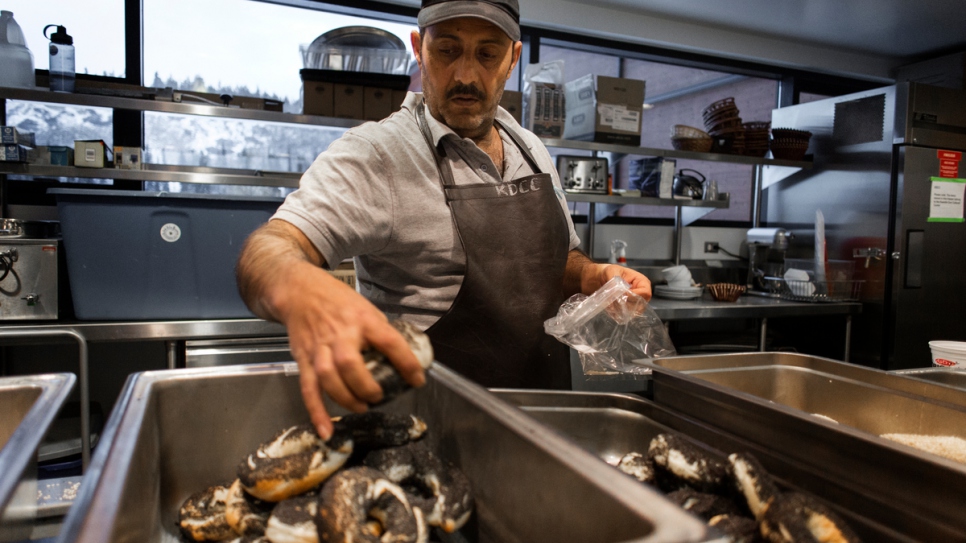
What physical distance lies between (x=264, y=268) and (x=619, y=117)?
2.96 m

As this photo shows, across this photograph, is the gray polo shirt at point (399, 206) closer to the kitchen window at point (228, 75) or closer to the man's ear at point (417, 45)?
the man's ear at point (417, 45)

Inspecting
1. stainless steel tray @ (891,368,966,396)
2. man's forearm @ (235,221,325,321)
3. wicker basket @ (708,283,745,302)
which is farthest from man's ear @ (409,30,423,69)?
wicker basket @ (708,283,745,302)

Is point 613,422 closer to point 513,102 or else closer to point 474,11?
point 474,11

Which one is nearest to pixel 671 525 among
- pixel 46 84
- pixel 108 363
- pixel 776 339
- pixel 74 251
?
pixel 74 251

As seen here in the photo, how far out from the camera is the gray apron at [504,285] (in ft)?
4.80

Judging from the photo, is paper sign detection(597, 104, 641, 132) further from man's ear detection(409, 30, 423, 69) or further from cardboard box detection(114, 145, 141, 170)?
cardboard box detection(114, 145, 141, 170)

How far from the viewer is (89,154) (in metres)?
2.50

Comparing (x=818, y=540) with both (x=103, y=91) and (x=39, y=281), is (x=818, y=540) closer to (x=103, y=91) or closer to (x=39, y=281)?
(x=39, y=281)

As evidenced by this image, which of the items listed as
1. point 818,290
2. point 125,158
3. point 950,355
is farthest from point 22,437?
point 818,290

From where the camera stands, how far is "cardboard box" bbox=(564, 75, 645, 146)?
3.40m

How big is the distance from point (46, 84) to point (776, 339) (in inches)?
170

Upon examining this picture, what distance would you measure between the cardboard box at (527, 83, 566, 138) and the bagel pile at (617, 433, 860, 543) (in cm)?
264

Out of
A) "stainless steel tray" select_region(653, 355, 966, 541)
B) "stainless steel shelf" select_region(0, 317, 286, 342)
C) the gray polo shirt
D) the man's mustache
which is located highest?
the man's mustache

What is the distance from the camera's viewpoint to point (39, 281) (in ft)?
7.47
